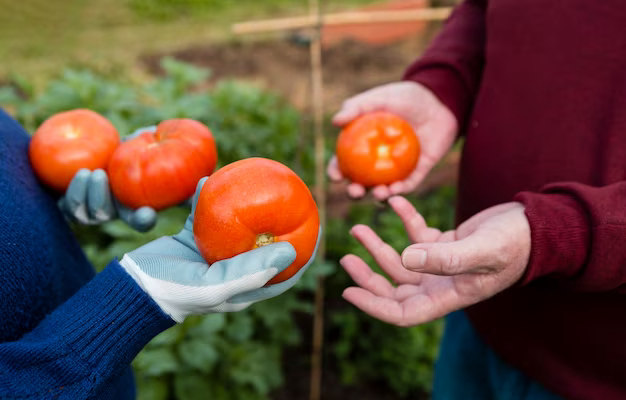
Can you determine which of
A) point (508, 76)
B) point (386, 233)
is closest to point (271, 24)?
point (386, 233)

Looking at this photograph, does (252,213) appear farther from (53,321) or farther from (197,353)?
(197,353)

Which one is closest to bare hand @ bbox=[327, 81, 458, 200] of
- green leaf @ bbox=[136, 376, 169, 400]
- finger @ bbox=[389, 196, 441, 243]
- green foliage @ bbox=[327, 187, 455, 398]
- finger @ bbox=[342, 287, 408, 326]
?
finger @ bbox=[389, 196, 441, 243]

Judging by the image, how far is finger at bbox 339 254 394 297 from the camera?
134 cm

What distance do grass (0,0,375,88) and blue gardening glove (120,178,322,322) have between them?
15.2ft

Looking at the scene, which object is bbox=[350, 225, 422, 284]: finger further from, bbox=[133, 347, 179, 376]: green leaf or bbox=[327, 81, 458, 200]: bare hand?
bbox=[133, 347, 179, 376]: green leaf

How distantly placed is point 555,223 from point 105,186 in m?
1.08

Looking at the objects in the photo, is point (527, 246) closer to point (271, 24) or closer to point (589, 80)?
point (589, 80)

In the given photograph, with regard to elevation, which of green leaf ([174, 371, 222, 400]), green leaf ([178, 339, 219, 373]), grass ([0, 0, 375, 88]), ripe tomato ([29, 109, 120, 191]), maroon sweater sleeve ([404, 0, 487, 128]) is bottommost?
green leaf ([174, 371, 222, 400])

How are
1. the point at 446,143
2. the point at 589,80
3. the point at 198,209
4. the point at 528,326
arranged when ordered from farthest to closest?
the point at 446,143, the point at 528,326, the point at 589,80, the point at 198,209

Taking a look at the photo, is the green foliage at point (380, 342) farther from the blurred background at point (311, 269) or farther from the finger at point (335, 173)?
the finger at point (335, 173)

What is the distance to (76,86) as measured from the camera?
2346 millimetres

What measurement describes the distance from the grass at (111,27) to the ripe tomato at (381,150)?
13.3 feet

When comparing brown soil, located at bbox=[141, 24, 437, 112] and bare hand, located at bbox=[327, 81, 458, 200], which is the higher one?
bare hand, located at bbox=[327, 81, 458, 200]

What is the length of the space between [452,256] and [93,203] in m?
0.91
